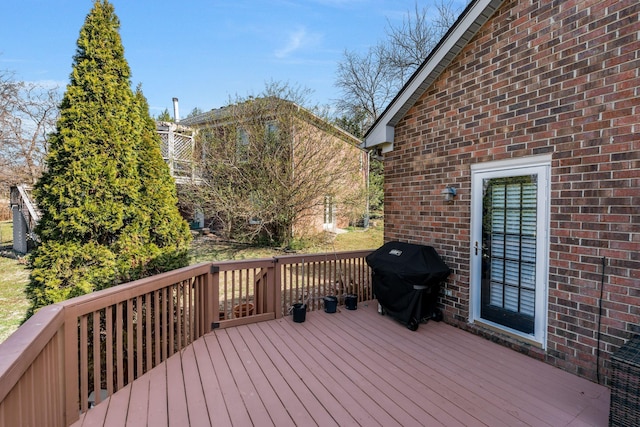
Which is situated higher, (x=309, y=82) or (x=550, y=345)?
(x=309, y=82)

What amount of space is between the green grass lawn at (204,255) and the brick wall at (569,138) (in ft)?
23.5

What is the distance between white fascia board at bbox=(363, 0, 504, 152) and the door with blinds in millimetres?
1558

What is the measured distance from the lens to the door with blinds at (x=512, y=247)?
3.19 m

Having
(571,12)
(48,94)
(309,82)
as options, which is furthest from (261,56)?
(571,12)

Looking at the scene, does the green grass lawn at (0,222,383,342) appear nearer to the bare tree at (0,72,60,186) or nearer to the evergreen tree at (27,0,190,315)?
the evergreen tree at (27,0,190,315)

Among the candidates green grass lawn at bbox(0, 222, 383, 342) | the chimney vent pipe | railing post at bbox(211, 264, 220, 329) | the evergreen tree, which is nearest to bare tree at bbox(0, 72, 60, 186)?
green grass lawn at bbox(0, 222, 383, 342)

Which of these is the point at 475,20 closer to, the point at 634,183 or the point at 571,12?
the point at 571,12

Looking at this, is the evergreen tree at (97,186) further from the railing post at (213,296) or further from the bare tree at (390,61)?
the bare tree at (390,61)

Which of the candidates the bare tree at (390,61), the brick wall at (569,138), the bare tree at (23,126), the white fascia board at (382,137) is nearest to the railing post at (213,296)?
the brick wall at (569,138)

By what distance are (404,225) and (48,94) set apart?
1610 cm

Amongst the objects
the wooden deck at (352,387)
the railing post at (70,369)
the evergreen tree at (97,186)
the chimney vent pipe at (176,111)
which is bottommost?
the wooden deck at (352,387)

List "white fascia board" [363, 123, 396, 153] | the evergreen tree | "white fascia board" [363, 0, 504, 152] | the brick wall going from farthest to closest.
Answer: "white fascia board" [363, 123, 396, 153] → "white fascia board" [363, 0, 504, 152] → the evergreen tree → the brick wall

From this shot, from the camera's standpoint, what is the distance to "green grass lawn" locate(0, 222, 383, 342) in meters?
5.62

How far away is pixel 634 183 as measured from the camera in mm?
2520
